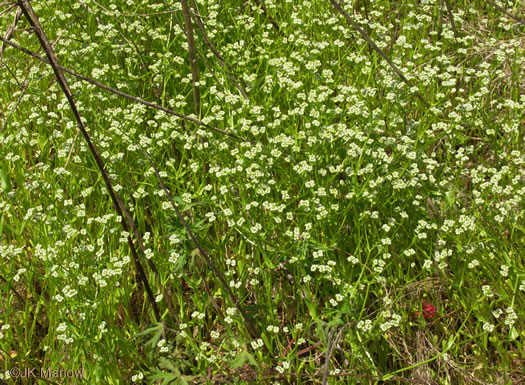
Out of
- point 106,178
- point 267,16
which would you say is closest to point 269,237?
point 106,178

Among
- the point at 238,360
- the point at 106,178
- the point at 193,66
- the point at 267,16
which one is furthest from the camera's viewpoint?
the point at 267,16

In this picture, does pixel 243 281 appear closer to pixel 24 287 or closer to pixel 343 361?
pixel 343 361

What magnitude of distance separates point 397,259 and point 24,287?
219 cm

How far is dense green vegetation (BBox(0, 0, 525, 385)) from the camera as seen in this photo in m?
2.85

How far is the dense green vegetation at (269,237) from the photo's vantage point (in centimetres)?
285

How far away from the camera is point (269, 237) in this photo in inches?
124

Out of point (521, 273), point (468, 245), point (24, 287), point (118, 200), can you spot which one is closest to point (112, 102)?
point (118, 200)

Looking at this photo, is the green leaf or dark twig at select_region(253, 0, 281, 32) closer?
the green leaf

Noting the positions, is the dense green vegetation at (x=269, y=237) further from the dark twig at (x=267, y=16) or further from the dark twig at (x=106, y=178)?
the dark twig at (x=267, y=16)

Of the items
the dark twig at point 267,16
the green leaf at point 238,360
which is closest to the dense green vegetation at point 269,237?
the green leaf at point 238,360

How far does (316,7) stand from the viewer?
14.8 feet

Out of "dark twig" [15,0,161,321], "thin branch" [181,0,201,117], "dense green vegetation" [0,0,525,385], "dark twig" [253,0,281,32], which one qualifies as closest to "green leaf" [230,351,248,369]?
"dense green vegetation" [0,0,525,385]

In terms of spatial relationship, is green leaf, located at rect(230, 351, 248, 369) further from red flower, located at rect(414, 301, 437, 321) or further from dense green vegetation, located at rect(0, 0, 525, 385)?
red flower, located at rect(414, 301, 437, 321)

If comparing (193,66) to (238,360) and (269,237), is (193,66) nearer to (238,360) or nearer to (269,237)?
(269,237)
